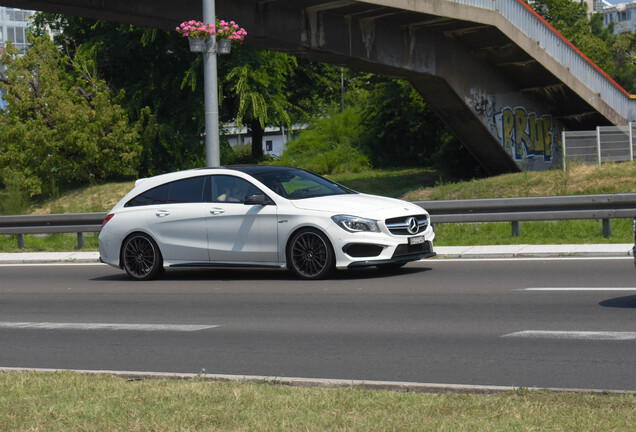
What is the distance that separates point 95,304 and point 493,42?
1864 cm

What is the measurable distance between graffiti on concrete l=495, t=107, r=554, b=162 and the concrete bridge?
35 millimetres

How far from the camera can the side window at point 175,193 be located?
46.6 ft

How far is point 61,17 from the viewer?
44125mm

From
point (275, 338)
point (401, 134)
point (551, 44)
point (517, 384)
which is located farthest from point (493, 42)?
point (517, 384)

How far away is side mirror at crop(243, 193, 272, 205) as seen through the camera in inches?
523

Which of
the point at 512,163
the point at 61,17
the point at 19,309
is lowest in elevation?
the point at 19,309

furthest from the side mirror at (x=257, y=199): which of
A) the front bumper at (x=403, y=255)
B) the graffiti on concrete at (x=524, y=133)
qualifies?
the graffiti on concrete at (x=524, y=133)

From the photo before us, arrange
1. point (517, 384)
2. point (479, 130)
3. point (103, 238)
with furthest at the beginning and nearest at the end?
1. point (479, 130)
2. point (103, 238)
3. point (517, 384)

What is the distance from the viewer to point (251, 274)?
1462 cm

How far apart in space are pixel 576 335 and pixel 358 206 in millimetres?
5072

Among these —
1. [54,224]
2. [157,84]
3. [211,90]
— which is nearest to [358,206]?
[211,90]

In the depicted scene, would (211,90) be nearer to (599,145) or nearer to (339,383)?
(339,383)

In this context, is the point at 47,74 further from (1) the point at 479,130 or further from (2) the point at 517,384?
(2) the point at 517,384

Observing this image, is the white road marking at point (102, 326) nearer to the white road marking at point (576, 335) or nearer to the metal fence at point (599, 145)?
the white road marking at point (576, 335)
